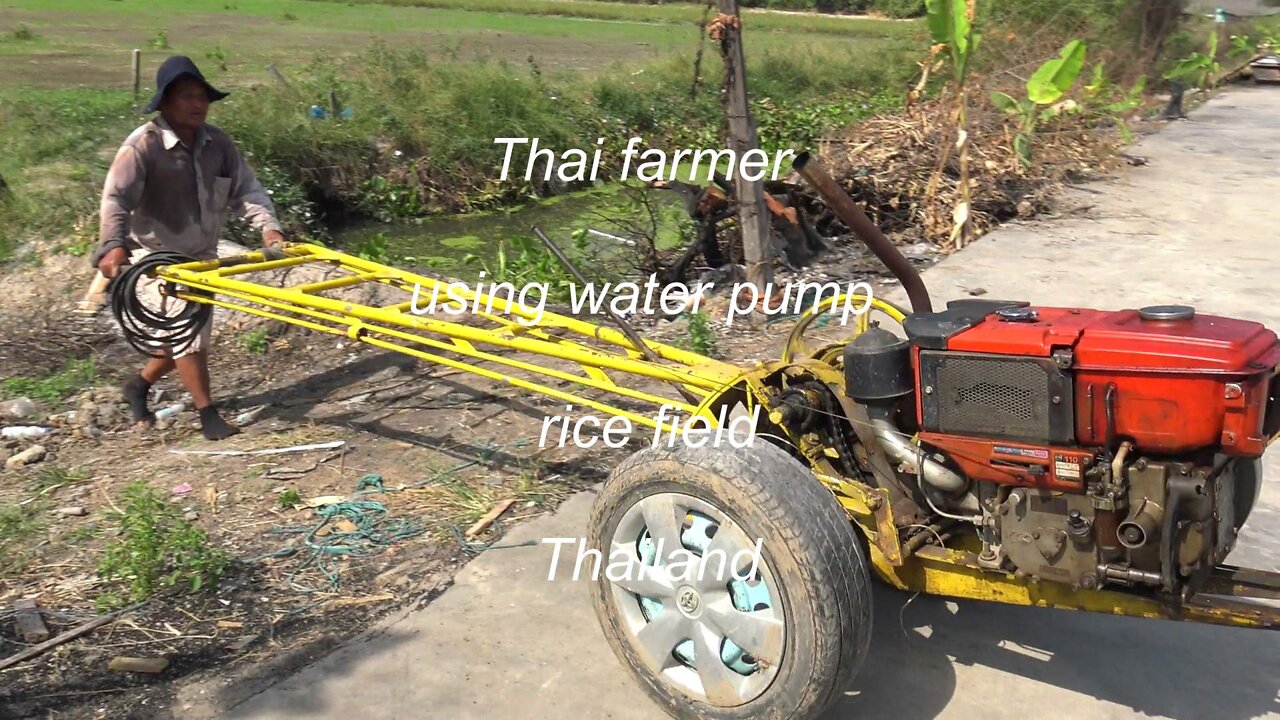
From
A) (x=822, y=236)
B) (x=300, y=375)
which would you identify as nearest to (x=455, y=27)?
(x=822, y=236)

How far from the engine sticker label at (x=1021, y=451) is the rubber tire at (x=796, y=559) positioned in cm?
44

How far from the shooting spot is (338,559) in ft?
13.5

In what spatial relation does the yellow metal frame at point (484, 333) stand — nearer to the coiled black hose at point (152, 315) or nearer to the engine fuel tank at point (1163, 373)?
the coiled black hose at point (152, 315)

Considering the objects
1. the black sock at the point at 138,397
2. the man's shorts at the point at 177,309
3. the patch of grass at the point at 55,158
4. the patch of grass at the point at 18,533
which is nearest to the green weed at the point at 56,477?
the patch of grass at the point at 18,533

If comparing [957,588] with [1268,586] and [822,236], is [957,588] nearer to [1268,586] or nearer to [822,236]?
[1268,586]

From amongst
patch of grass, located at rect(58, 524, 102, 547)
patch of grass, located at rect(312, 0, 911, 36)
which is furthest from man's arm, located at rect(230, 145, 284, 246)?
patch of grass, located at rect(312, 0, 911, 36)

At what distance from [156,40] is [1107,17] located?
19.9 meters

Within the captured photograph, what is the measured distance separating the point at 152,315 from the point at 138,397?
2.08 ft

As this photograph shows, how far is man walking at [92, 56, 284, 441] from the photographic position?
5129mm

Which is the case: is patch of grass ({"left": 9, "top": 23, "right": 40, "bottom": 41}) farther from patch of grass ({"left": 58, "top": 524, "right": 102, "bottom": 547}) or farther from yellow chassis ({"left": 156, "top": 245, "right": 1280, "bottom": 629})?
patch of grass ({"left": 58, "top": 524, "right": 102, "bottom": 547})

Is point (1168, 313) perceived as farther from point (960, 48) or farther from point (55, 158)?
point (55, 158)

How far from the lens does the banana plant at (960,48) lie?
911 cm

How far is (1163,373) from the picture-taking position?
265 centimetres

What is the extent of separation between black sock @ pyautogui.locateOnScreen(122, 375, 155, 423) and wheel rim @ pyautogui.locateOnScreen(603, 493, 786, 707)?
3437mm
